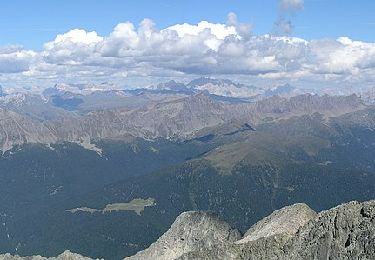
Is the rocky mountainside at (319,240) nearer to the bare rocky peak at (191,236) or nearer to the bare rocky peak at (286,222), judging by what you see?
the bare rocky peak at (286,222)

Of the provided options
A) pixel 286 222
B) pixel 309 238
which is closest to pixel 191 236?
pixel 286 222

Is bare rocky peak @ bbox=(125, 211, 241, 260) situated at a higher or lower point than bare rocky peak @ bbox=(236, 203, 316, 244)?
lower

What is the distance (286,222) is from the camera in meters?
129

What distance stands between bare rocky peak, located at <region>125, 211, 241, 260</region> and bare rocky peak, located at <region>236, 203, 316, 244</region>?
22009mm

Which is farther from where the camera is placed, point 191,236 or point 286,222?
point 191,236

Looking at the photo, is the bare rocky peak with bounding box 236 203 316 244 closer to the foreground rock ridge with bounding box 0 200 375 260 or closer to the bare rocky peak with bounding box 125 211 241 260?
the foreground rock ridge with bounding box 0 200 375 260

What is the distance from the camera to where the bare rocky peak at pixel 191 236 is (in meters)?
159

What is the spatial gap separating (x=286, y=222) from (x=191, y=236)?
40.4 m

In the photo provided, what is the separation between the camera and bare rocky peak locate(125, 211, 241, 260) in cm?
15888

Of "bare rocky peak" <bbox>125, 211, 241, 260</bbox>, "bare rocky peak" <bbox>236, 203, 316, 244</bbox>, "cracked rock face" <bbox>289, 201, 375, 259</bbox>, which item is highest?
"cracked rock face" <bbox>289, 201, 375, 259</bbox>

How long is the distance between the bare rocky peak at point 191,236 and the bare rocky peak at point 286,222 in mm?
22009

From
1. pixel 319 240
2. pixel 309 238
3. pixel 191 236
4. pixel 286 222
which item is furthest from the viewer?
pixel 191 236

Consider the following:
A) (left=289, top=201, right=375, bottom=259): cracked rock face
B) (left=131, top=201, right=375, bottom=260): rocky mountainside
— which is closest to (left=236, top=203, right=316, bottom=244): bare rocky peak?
(left=131, top=201, right=375, bottom=260): rocky mountainside

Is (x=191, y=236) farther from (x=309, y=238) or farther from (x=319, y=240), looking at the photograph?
(x=319, y=240)
